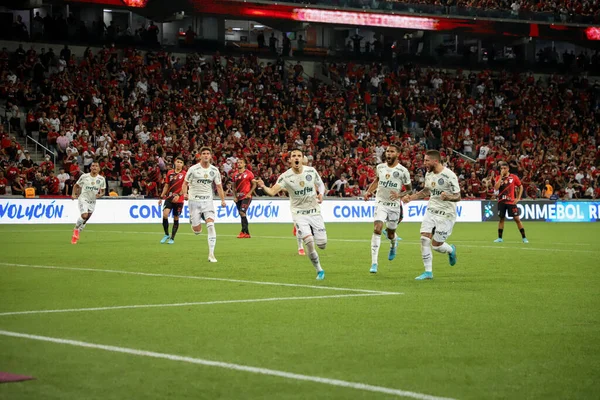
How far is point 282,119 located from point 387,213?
2823 cm

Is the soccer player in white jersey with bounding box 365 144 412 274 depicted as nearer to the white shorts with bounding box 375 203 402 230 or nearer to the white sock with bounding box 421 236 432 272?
the white shorts with bounding box 375 203 402 230

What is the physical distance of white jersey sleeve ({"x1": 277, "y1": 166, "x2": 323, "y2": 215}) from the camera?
15836mm

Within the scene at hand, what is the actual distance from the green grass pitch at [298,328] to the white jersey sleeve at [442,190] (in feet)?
4.10

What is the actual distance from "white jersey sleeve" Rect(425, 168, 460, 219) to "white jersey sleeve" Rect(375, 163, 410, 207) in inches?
80.5

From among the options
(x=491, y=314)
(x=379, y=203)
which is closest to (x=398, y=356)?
(x=491, y=314)

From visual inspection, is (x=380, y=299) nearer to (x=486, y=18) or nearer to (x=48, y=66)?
(x=48, y=66)

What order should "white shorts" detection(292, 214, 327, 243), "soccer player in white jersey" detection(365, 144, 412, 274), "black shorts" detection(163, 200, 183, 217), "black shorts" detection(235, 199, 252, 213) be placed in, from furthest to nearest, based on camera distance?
"black shorts" detection(235, 199, 252, 213), "black shorts" detection(163, 200, 183, 217), "soccer player in white jersey" detection(365, 144, 412, 274), "white shorts" detection(292, 214, 327, 243)

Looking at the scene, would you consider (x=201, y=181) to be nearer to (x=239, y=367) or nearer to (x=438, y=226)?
(x=438, y=226)

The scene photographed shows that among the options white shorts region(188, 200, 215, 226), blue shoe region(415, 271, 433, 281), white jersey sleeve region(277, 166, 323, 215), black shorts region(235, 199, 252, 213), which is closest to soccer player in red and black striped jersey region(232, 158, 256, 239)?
black shorts region(235, 199, 252, 213)

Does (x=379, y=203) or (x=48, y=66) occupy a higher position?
(x=48, y=66)

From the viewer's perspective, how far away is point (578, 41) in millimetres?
60375

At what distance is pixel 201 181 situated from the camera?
68.7 ft

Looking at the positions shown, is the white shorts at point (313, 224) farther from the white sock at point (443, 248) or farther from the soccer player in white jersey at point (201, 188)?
the soccer player in white jersey at point (201, 188)

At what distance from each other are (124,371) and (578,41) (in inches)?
2258
